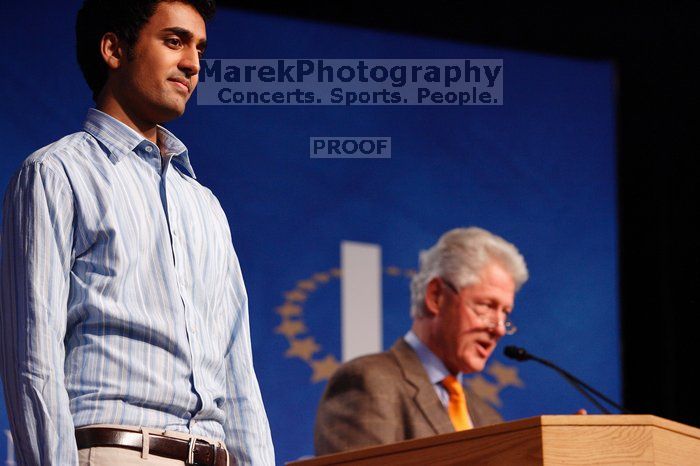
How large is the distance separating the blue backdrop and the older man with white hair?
0.21 ft

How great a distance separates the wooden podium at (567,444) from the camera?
88.2 inches

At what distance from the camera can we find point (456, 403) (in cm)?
396

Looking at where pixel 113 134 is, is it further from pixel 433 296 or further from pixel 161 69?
pixel 433 296

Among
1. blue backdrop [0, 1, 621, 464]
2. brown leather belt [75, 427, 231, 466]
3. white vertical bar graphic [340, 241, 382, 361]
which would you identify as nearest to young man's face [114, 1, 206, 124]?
brown leather belt [75, 427, 231, 466]

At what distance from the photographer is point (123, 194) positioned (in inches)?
70.4

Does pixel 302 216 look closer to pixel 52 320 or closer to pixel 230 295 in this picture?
pixel 230 295

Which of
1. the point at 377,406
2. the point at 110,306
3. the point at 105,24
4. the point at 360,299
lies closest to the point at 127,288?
the point at 110,306

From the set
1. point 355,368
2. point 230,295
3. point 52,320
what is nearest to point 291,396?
point 355,368

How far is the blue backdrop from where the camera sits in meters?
3.72

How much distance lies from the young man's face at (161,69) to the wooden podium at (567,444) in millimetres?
943

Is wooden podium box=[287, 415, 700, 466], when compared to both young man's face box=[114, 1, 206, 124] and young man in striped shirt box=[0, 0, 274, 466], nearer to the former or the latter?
young man in striped shirt box=[0, 0, 274, 466]

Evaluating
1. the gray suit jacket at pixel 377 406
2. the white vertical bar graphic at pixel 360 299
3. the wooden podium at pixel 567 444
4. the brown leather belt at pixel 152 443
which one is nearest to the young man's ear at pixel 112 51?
the brown leather belt at pixel 152 443

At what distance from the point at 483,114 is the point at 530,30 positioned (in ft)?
1.55

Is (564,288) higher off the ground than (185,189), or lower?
higher
